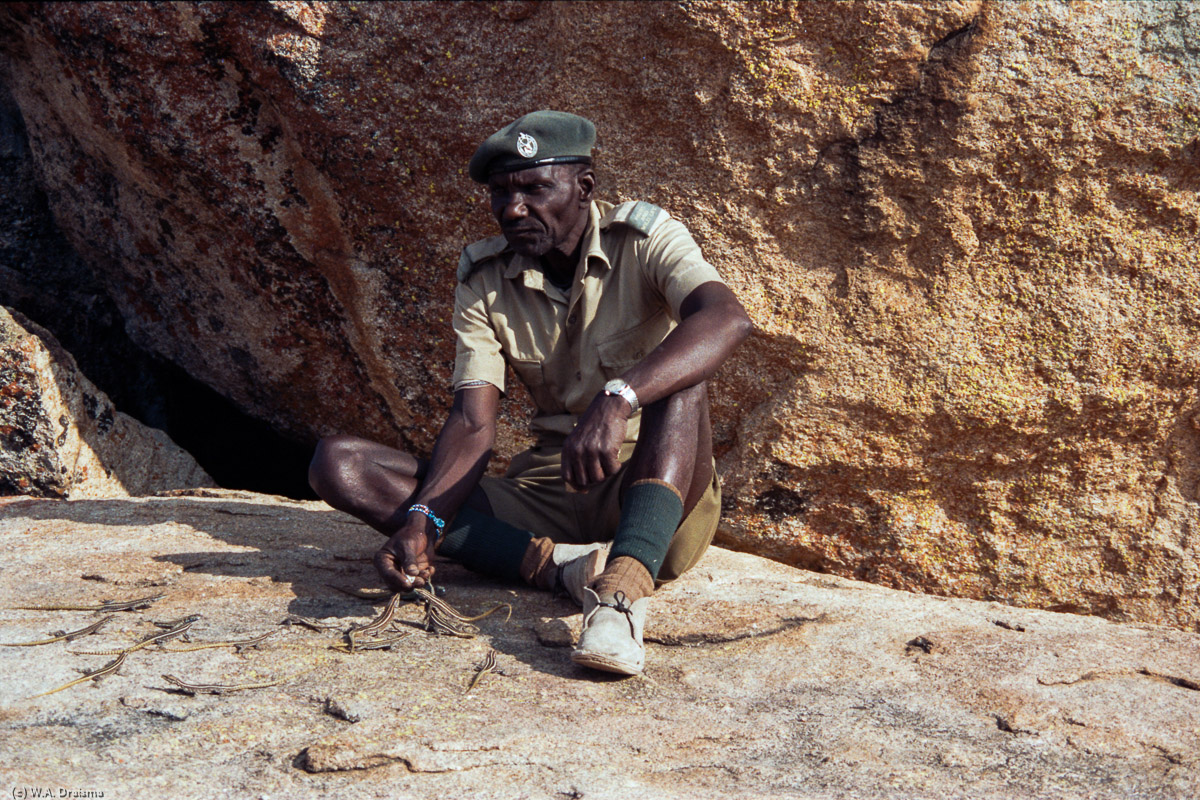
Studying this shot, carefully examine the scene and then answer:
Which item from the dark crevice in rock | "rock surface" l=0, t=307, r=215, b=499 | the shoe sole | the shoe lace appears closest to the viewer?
the shoe sole

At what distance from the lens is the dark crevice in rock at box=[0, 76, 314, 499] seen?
469 centimetres

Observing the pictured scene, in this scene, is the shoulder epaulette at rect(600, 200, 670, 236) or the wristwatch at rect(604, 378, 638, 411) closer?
the wristwatch at rect(604, 378, 638, 411)

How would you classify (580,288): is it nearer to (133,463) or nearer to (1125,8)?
(1125,8)

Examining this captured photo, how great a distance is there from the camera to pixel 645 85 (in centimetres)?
346

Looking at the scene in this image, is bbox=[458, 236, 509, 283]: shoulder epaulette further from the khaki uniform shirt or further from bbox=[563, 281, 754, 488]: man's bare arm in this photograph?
bbox=[563, 281, 754, 488]: man's bare arm

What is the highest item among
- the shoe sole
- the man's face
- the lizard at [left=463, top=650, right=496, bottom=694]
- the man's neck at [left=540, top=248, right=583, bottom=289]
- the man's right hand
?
the man's face

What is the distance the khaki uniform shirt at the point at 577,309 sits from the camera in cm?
303

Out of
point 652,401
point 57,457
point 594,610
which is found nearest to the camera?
point 594,610

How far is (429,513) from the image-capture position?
2.78 meters

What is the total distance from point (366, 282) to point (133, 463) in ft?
4.33

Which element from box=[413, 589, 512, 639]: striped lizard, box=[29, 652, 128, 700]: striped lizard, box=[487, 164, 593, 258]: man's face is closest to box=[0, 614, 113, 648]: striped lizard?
box=[29, 652, 128, 700]: striped lizard

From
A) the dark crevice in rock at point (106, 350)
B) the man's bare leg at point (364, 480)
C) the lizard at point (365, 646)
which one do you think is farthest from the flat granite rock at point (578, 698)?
the dark crevice in rock at point (106, 350)

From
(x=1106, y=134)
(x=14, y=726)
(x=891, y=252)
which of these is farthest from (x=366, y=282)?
(x=1106, y=134)

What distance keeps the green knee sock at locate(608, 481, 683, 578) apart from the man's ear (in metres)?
0.99
